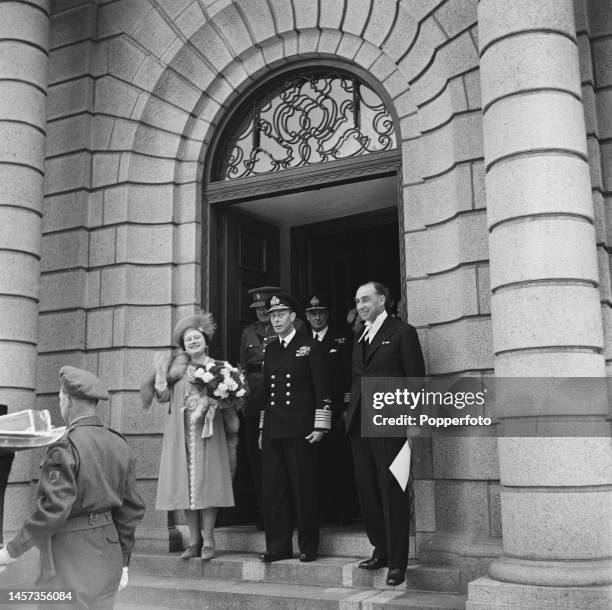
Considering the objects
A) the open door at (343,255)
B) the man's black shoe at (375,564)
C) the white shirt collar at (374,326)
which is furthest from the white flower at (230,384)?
the open door at (343,255)

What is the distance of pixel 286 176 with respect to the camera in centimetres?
928

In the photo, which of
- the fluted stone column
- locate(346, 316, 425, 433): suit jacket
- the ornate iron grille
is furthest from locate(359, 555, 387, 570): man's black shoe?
the ornate iron grille

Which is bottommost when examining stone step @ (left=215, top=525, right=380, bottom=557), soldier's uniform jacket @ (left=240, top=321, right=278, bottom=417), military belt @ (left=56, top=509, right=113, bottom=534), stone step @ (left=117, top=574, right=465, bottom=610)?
stone step @ (left=117, top=574, right=465, bottom=610)

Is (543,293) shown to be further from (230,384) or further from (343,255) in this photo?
(343,255)

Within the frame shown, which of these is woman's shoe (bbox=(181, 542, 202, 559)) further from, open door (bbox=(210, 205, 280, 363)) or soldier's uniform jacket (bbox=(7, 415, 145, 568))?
soldier's uniform jacket (bbox=(7, 415, 145, 568))

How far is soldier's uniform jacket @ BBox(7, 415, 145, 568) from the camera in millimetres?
4117

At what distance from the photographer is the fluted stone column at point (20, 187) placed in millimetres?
8609

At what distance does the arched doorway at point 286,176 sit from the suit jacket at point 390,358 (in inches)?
50.1

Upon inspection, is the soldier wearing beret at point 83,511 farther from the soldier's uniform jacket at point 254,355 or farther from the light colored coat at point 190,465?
the soldier's uniform jacket at point 254,355

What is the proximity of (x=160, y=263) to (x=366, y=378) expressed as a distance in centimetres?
338

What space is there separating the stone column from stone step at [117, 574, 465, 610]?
2.80ft

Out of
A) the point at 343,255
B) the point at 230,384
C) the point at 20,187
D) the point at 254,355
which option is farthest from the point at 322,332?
the point at 20,187

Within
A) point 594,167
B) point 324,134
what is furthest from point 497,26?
point 324,134

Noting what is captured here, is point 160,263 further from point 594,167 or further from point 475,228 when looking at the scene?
point 594,167
